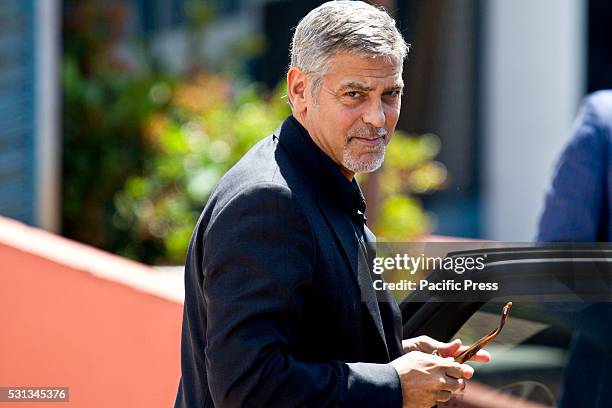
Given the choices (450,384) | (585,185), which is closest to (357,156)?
(450,384)

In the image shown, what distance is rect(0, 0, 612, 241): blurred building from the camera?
8680 mm

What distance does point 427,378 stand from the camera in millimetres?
1838

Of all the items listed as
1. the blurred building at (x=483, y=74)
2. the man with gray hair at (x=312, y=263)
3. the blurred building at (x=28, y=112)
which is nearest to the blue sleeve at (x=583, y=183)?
the man with gray hair at (x=312, y=263)

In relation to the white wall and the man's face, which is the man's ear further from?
the white wall

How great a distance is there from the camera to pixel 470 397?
2.51m

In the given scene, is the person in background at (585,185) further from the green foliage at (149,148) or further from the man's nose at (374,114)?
the green foliage at (149,148)

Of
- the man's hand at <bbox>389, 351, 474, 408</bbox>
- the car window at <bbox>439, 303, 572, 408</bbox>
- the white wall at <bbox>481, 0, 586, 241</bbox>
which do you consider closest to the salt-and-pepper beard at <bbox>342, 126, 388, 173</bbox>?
the man's hand at <bbox>389, 351, 474, 408</bbox>

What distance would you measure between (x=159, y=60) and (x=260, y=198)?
19.7ft

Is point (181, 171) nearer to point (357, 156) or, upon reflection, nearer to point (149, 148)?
point (149, 148)

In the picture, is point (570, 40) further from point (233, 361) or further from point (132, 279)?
point (233, 361)

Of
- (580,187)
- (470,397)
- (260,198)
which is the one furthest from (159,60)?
(260,198)

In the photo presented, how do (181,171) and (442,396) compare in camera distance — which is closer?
(442,396)

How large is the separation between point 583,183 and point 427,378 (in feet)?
4.59

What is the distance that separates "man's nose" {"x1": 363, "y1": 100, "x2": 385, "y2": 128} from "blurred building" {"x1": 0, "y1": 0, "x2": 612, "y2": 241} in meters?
6.08
